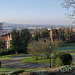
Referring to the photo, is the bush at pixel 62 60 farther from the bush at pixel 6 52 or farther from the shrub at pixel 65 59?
the bush at pixel 6 52

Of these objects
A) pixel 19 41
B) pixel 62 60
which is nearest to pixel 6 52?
pixel 19 41

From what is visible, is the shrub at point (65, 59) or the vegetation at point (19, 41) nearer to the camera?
the shrub at point (65, 59)

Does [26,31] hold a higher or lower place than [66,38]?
higher

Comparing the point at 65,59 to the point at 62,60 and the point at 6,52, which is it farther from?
the point at 6,52

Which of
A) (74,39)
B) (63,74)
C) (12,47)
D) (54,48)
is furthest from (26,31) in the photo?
(63,74)

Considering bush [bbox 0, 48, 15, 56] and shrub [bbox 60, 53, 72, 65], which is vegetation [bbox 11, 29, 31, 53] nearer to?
bush [bbox 0, 48, 15, 56]

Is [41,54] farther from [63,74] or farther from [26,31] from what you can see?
[26,31]

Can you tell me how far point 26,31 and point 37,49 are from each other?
1962cm

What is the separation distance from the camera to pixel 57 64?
12828 mm

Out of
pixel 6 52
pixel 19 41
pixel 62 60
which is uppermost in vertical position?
pixel 62 60

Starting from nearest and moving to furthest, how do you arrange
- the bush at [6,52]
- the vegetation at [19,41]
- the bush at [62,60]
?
1. the bush at [62,60]
2. the bush at [6,52]
3. the vegetation at [19,41]

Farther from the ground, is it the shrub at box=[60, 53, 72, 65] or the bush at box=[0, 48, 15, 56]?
the shrub at box=[60, 53, 72, 65]

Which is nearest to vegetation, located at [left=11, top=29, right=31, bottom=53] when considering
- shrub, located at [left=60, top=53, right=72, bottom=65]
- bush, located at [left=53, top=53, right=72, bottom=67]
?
bush, located at [left=53, top=53, right=72, bottom=67]

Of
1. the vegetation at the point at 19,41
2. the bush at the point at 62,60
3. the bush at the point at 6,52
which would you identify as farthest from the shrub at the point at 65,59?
the bush at the point at 6,52
